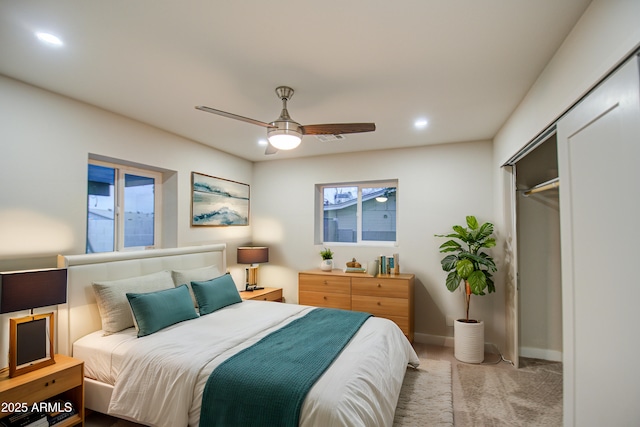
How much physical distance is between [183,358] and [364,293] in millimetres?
2485

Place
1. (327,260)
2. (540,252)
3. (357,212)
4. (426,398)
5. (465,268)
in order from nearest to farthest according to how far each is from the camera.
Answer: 1. (426,398)
2. (465,268)
3. (540,252)
4. (327,260)
5. (357,212)

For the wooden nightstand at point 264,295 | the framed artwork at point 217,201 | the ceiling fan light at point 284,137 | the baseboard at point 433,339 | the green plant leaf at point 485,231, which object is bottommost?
the baseboard at point 433,339

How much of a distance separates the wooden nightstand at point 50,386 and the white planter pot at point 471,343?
139 inches

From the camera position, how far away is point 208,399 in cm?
195

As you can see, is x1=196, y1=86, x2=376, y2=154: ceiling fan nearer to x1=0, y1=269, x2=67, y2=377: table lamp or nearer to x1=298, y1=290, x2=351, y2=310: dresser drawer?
x1=0, y1=269, x2=67, y2=377: table lamp

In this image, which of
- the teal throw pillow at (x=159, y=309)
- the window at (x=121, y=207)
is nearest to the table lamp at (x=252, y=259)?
the window at (x=121, y=207)

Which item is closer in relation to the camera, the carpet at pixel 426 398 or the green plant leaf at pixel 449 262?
the carpet at pixel 426 398

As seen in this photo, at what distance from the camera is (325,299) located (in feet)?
14.5

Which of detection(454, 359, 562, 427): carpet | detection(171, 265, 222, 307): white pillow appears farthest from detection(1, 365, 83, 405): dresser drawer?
detection(454, 359, 562, 427): carpet

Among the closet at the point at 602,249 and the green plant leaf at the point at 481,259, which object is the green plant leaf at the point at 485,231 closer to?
the green plant leaf at the point at 481,259

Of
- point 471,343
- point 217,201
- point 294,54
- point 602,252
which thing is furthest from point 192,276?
point 602,252

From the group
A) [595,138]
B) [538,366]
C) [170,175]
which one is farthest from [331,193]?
[595,138]

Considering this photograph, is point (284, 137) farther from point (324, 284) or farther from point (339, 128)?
point (324, 284)

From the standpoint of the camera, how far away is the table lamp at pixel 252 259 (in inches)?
185
